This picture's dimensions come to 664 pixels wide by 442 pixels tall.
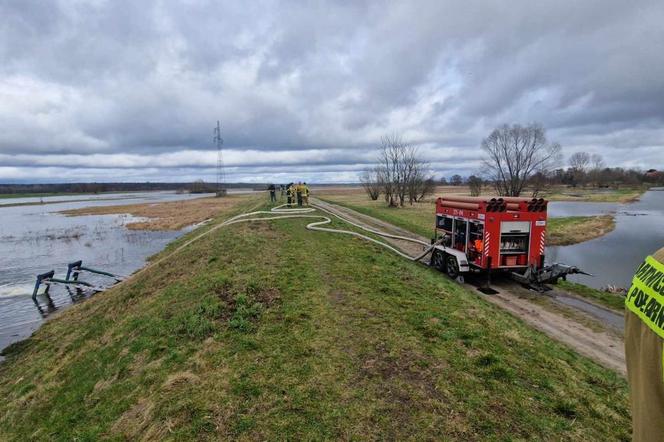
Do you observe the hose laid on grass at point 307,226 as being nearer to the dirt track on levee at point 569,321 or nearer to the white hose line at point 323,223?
the white hose line at point 323,223

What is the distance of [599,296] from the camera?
1312 cm

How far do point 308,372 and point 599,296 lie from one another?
12.4m

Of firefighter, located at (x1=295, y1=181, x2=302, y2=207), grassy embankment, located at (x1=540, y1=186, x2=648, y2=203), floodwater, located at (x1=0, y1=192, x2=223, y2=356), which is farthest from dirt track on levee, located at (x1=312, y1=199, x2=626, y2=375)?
grassy embankment, located at (x1=540, y1=186, x2=648, y2=203)

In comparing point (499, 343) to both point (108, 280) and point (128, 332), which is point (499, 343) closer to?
point (128, 332)

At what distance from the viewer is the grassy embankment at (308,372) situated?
486 centimetres

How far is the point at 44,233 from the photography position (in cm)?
4112

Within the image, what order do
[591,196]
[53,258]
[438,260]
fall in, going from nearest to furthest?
[438,260], [53,258], [591,196]

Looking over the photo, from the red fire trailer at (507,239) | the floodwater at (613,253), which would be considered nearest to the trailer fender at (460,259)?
the red fire trailer at (507,239)

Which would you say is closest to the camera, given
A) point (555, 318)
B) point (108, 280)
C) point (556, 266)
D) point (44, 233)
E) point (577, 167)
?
point (555, 318)

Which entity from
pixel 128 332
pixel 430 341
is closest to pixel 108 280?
pixel 128 332

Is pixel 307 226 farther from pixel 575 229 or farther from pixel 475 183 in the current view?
pixel 475 183

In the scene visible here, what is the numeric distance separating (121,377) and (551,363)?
805cm

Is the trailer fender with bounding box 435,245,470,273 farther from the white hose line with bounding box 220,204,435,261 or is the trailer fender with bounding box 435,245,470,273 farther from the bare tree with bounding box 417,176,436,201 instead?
the bare tree with bounding box 417,176,436,201

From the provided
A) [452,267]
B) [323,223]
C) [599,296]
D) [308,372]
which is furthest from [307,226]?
[308,372]
